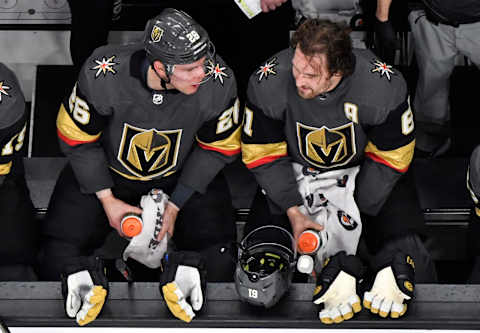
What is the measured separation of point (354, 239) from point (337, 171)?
→ 0.24 meters

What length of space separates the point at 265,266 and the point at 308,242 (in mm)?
235

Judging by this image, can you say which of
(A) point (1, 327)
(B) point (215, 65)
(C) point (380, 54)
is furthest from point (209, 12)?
(A) point (1, 327)

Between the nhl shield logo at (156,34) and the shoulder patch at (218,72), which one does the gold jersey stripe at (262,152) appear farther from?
the nhl shield logo at (156,34)

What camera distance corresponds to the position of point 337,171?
2.58m

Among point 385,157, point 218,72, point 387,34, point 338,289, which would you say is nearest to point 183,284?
point 338,289

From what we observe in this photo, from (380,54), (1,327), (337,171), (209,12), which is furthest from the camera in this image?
(209,12)

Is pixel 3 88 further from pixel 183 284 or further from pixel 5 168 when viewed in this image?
pixel 183 284

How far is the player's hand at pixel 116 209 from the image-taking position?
253 centimetres

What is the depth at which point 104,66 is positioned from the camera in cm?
238

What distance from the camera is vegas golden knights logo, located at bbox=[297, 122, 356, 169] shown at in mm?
2451

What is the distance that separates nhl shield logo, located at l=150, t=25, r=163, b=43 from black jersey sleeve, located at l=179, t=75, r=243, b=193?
322 mm

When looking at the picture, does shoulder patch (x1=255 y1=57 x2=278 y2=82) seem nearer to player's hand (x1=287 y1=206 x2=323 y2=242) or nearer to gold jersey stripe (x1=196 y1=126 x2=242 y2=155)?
gold jersey stripe (x1=196 y1=126 x2=242 y2=155)

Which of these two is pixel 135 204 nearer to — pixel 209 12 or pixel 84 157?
pixel 84 157

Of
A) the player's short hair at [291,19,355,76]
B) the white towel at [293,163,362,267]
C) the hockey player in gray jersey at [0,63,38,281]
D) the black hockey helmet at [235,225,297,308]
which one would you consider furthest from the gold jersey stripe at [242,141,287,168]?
the hockey player in gray jersey at [0,63,38,281]
